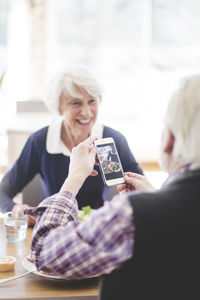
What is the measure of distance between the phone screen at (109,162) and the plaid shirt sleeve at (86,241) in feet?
1.95

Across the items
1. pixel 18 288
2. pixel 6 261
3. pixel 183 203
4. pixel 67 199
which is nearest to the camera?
pixel 183 203

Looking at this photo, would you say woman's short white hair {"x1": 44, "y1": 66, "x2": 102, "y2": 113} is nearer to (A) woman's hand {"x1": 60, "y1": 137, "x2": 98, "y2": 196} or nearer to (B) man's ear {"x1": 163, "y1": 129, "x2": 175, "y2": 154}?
(A) woman's hand {"x1": 60, "y1": 137, "x2": 98, "y2": 196}

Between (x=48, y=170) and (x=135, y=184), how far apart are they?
0.94 m

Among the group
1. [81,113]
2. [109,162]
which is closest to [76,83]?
[81,113]

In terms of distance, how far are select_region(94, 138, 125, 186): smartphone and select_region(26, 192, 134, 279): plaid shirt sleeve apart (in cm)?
57

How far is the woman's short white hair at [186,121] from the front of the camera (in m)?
1.00

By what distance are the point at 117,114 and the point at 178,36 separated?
1.28m

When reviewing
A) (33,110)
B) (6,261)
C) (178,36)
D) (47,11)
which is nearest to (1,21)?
(47,11)

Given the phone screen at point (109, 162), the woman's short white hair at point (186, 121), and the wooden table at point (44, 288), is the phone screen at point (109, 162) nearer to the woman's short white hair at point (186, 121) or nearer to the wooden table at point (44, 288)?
the wooden table at point (44, 288)

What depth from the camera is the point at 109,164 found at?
70.4 inches

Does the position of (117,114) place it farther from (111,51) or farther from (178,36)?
(178,36)

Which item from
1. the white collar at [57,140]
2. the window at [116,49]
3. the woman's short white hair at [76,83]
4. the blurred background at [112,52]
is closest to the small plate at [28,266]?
the white collar at [57,140]

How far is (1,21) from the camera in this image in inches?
248

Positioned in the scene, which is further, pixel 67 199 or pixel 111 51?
pixel 111 51
